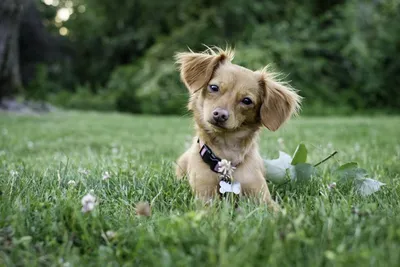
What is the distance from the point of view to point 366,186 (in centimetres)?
264

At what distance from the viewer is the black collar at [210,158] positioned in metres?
2.73

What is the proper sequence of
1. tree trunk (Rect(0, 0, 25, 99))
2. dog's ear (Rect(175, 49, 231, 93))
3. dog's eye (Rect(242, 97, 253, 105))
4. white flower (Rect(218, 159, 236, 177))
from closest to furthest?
white flower (Rect(218, 159, 236, 177)), dog's eye (Rect(242, 97, 253, 105)), dog's ear (Rect(175, 49, 231, 93)), tree trunk (Rect(0, 0, 25, 99))

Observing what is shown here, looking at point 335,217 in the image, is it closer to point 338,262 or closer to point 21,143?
point 338,262

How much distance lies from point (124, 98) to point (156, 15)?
4.05 metres

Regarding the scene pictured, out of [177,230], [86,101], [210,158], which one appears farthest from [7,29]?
[177,230]

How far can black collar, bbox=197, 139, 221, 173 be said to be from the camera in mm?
2734

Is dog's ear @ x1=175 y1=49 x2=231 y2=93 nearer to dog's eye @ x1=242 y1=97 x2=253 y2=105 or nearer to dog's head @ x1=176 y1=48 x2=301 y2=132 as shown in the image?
dog's head @ x1=176 y1=48 x2=301 y2=132

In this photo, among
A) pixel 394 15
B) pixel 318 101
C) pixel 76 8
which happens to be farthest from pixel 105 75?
pixel 394 15

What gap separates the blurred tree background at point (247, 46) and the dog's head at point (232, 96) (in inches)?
447

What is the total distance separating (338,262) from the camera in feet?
4.70

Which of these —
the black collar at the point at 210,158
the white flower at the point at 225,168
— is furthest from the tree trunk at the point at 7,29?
the white flower at the point at 225,168

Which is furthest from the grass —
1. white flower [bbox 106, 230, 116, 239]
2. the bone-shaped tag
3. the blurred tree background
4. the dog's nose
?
the blurred tree background

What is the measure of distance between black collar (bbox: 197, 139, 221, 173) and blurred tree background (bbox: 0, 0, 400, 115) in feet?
38.5

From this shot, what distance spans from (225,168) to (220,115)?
1.19ft
